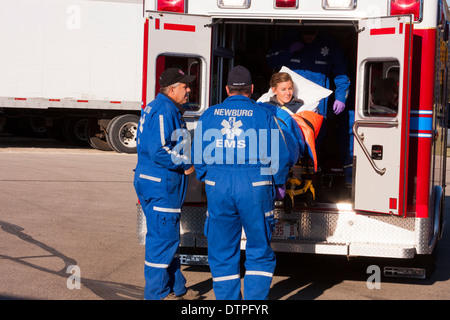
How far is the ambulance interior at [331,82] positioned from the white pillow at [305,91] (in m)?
0.56

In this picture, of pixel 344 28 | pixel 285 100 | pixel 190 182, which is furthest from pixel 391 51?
pixel 344 28

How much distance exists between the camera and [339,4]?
21.2 feet

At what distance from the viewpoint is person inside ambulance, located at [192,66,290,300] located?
5238 millimetres

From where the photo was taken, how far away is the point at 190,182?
22.2ft

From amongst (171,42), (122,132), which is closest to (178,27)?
(171,42)

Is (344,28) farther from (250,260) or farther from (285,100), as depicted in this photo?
(250,260)

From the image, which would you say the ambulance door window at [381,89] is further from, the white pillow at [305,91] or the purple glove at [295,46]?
the purple glove at [295,46]

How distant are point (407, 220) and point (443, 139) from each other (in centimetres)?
204

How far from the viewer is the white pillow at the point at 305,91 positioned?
7.33m

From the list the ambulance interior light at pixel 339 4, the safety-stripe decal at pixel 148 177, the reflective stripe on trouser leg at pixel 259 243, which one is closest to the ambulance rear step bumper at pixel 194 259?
the safety-stripe decal at pixel 148 177

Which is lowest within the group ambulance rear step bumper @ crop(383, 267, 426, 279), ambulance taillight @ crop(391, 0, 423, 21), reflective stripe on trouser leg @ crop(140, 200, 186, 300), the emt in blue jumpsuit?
ambulance rear step bumper @ crop(383, 267, 426, 279)

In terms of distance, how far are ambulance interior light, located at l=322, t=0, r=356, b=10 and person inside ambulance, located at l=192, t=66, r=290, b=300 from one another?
156 centimetres

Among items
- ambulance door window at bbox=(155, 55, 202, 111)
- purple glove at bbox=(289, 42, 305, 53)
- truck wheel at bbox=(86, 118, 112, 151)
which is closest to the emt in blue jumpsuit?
purple glove at bbox=(289, 42, 305, 53)

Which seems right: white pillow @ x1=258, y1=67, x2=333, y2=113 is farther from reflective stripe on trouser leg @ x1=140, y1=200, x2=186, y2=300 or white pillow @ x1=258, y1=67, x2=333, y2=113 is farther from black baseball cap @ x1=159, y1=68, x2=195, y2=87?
reflective stripe on trouser leg @ x1=140, y1=200, x2=186, y2=300
